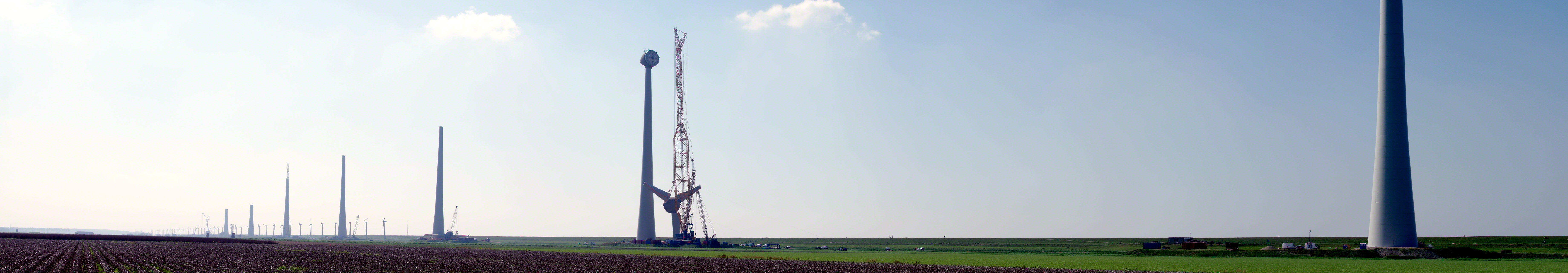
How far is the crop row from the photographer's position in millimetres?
56750

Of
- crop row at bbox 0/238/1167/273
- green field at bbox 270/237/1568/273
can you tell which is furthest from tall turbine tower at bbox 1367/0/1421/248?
crop row at bbox 0/238/1167/273

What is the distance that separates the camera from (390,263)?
66.6 metres

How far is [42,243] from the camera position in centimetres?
12688

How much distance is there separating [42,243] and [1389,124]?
548ft

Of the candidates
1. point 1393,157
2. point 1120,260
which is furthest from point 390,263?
point 1393,157

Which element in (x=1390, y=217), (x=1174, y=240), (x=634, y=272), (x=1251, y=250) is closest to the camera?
(x=634, y=272)

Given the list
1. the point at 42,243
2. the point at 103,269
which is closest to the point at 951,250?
the point at 103,269

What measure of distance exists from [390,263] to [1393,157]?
283 ft

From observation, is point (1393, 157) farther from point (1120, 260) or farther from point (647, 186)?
point (647, 186)

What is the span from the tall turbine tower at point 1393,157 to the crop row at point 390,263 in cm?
4141

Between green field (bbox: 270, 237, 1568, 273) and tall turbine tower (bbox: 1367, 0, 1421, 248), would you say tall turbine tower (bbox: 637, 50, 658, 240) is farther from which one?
tall turbine tower (bbox: 1367, 0, 1421, 248)

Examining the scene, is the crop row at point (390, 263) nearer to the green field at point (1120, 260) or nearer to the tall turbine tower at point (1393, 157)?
the green field at point (1120, 260)

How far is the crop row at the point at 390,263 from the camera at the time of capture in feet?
186

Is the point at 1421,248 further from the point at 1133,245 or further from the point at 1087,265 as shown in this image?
the point at 1133,245
